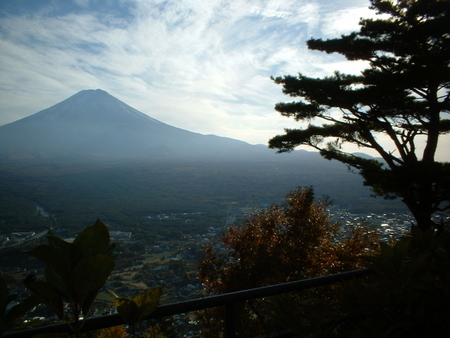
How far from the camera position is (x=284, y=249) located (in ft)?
31.4

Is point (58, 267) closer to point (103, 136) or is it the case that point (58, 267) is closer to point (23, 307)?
point (23, 307)

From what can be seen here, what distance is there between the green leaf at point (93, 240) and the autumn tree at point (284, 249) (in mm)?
8547

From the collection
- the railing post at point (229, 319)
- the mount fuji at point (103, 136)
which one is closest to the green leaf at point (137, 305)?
the railing post at point (229, 319)

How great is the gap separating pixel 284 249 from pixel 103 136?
171680 mm

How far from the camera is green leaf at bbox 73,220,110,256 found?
2.14ft

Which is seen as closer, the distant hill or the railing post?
the railing post

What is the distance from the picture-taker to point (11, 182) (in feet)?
226

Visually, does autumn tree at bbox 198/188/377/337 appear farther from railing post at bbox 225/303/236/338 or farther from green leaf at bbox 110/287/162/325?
green leaf at bbox 110/287/162/325

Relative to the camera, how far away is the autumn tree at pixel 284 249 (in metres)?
9.02

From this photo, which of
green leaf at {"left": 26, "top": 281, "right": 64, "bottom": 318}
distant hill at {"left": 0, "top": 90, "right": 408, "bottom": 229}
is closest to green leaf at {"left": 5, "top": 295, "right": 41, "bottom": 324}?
green leaf at {"left": 26, "top": 281, "right": 64, "bottom": 318}

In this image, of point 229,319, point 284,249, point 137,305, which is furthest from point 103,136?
point 137,305

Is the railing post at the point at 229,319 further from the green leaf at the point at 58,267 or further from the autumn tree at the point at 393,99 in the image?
the autumn tree at the point at 393,99

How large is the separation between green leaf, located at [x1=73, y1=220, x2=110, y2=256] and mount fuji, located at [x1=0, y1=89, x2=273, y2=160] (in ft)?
457

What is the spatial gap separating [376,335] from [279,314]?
1.41 ft
